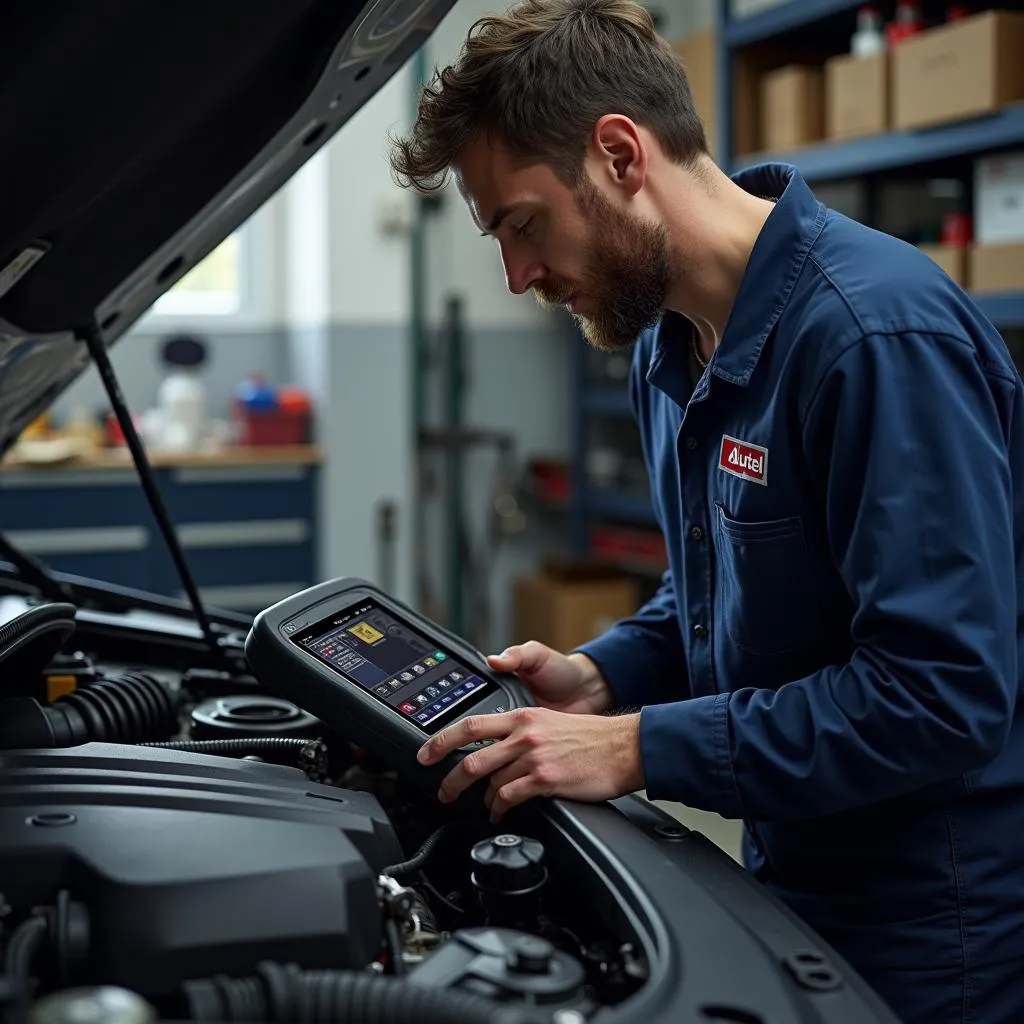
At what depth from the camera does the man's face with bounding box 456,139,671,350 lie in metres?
1.04

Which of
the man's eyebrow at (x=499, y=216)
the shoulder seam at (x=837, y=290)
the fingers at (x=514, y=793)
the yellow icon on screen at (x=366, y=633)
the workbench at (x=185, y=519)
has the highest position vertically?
the man's eyebrow at (x=499, y=216)

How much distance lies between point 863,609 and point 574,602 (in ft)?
Answer: 9.89

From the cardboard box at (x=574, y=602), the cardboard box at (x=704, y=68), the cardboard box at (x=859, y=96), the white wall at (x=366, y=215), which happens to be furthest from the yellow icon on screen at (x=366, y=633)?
the white wall at (x=366, y=215)

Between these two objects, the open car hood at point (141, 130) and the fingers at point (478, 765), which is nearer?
the open car hood at point (141, 130)

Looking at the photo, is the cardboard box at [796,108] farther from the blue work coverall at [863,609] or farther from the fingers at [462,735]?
the fingers at [462,735]

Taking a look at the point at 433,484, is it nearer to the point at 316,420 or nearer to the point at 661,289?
the point at 316,420

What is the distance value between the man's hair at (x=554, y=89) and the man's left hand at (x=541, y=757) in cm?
44

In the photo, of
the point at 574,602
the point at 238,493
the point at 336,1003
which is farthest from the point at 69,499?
the point at 336,1003

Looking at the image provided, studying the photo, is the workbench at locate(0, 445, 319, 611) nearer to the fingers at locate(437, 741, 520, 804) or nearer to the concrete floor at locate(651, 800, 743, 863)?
the concrete floor at locate(651, 800, 743, 863)

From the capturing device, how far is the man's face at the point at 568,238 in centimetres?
A: 104

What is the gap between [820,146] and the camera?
9.50ft

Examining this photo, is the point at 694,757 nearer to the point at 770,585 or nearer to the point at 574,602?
the point at 770,585

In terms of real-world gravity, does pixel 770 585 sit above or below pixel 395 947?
above

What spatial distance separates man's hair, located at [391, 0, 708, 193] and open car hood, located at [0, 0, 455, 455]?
0.06 m
